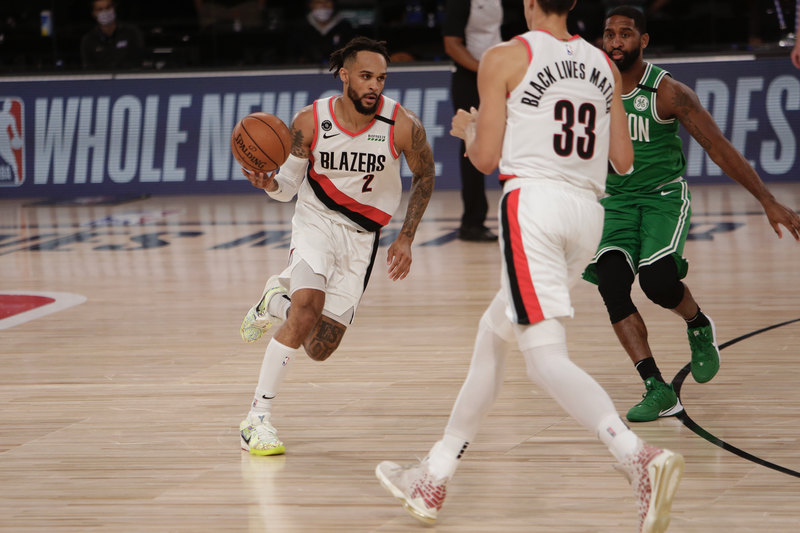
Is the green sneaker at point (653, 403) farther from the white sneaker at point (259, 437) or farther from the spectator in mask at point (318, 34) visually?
the spectator in mask at point (318, 34)

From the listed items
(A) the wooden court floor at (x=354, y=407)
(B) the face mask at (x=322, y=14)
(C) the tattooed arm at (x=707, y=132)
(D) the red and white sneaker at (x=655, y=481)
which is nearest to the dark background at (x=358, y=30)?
(B) the face mask at (x=322, y=14)

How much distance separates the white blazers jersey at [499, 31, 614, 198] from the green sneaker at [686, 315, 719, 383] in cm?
168

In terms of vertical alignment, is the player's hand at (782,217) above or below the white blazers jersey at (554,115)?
below

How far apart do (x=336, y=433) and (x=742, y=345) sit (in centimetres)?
248

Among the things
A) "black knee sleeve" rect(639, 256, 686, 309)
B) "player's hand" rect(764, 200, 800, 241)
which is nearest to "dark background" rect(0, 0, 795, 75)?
"black knee sleeve" rect(639, 256, 686, 309)

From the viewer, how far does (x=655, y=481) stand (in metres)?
3.20

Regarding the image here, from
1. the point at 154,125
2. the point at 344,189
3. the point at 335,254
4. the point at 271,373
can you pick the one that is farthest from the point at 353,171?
the point at 154,125

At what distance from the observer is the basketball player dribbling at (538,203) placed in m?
3.44

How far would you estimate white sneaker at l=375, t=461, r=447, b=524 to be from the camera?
3.60m

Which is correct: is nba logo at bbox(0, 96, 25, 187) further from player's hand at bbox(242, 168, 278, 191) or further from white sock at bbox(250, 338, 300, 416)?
white sock at bbox(250, 338, 300, 416)

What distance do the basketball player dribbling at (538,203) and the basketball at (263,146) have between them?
1.24 meters

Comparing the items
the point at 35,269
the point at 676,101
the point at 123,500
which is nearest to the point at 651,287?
the point at 676,101

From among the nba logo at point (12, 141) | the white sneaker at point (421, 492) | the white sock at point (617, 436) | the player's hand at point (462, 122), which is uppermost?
the player's hand at point (462, 122)

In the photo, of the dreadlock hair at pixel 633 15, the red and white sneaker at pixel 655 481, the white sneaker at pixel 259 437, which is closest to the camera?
the red and white sneaker at pixel 655 481
